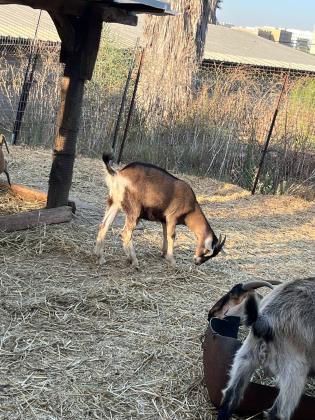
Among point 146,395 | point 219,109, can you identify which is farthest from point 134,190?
point 219,109

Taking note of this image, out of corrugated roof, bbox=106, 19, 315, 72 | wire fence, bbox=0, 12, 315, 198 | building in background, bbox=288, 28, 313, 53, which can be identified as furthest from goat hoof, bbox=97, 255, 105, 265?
building in background, bbox=288, 28, 313, 53

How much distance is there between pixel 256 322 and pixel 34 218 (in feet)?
13.6

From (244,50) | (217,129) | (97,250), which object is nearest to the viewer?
(97,250)

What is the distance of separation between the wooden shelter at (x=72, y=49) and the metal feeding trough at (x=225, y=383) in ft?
13.4

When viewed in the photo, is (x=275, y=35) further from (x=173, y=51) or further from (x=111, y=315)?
(x=111, y=315)

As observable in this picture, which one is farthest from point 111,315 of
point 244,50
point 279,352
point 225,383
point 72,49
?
point 244,50

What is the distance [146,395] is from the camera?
4.21 meters

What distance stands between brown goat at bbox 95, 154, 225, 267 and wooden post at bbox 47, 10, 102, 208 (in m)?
1.32

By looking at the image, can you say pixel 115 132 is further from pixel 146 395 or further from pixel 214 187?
pixel 146 395

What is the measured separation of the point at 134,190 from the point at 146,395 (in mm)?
2851

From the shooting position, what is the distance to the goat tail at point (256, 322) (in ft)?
12.0

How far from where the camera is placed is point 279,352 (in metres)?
3.66

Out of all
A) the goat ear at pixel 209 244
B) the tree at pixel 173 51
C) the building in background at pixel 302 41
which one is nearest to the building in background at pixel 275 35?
the building in background at pixel 302 41

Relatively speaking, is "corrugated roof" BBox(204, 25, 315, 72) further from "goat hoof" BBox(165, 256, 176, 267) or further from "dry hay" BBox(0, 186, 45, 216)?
"goat hoof" BBox(165, 256, 176, 267)
